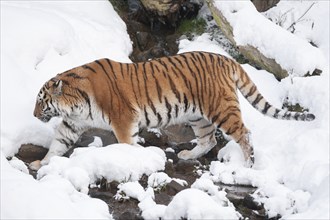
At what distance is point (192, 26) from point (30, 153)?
4.48m

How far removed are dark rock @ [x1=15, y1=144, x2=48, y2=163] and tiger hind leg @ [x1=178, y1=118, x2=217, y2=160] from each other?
64.1 inches

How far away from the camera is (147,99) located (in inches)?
291

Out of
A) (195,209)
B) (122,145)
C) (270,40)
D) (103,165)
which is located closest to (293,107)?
(270,40)

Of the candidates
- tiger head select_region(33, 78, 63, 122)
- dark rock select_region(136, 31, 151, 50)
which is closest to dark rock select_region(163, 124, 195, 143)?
tiger head select_region(33, 78, 63, 122)

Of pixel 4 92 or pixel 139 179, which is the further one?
pixel 4 92

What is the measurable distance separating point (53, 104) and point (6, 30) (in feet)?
6.35

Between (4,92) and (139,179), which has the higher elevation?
(4,92)

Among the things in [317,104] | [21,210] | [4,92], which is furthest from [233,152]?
[21,210]

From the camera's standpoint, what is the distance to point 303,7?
10547 mm

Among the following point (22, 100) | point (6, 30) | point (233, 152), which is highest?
point (6, 30)

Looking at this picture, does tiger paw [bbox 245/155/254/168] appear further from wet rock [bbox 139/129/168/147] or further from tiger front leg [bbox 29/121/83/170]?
tiger front leg [bbox 29/121/83/170]

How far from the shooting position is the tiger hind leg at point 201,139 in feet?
25.7

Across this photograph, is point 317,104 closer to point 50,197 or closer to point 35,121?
point 35,121

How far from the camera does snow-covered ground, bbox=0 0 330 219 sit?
17.4ft
